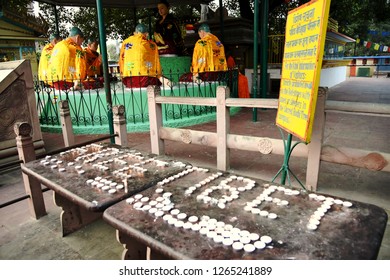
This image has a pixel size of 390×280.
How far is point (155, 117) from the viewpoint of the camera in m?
4.49

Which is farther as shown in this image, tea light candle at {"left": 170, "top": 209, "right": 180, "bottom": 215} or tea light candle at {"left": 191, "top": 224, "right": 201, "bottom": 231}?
tea light candle at {"left": 170, "top": 209, "right": 180, "bottom": 215}

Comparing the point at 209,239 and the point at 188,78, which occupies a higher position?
the point at 188,78

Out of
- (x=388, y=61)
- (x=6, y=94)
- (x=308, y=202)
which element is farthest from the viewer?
(x=388, y=61)

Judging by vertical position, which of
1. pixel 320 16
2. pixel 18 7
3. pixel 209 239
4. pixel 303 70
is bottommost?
pixel 209 239

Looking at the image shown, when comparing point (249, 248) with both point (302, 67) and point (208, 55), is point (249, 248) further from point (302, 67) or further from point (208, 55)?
point (208, 55)

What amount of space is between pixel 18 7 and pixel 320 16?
619 inches

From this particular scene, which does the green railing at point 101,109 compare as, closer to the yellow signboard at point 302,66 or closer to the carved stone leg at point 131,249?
the yellow signboard at point 302,66

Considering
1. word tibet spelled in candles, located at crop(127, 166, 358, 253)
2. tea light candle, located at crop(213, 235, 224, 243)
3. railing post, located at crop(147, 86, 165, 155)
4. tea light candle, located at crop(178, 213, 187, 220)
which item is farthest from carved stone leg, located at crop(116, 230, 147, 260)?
railing post, located at crop(147, 86, 165, 155)

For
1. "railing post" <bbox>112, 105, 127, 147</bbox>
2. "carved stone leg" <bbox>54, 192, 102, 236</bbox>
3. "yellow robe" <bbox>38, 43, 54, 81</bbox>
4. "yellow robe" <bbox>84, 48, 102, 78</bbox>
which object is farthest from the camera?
"yellow robe" <bbox>84, 48, 102, 78</bbox>

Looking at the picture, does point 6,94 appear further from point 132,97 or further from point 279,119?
point 279,119

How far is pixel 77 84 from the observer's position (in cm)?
720

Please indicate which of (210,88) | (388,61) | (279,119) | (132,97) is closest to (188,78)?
(210,88)

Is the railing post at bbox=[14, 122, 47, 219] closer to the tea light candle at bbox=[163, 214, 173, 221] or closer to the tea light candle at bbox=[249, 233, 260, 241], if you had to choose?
the tea light candle at bbox=[163, 214, 173, 221]

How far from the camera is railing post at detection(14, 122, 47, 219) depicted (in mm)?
2760
